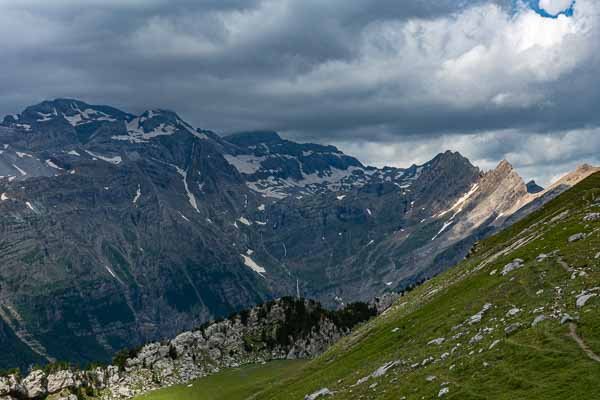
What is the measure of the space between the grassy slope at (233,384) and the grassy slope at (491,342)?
24576mm

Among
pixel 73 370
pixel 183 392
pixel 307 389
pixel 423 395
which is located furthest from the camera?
pixel 73 370

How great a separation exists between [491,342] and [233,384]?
112 metres

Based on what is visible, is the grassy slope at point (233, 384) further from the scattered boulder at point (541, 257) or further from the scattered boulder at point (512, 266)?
the scattered boulder at point (541, 257)

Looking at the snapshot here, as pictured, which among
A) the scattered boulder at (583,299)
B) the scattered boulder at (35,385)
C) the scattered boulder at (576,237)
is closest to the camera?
the scattered boulder at (583,299)

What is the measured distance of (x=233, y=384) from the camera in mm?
163750

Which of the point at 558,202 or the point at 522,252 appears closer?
the point at 522,252

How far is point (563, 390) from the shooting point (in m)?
47.8

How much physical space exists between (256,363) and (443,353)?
136m

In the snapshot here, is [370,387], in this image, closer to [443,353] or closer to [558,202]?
[443,353]

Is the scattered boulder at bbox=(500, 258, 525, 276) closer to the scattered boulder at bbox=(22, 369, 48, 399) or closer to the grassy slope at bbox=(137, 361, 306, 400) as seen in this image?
the grassy slope at bbox=(137, 361, 306, 400)

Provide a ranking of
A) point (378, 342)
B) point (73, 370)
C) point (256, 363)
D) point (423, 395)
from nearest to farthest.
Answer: point (423, 395)
point (378, 342)
point (73, 370)
point (256, 363)

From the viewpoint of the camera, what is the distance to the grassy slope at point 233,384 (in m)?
147

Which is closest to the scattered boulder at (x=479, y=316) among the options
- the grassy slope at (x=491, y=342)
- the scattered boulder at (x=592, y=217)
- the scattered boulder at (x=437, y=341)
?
the grassy slope at (x=491, y=342)

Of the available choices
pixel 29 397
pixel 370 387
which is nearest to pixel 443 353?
pixel 370 387
